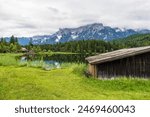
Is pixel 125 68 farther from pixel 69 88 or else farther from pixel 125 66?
pixel 69 88

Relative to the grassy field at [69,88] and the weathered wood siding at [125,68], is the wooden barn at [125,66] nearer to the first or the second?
the weathered wood siding at [125,68]

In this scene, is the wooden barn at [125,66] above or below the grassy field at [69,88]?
above

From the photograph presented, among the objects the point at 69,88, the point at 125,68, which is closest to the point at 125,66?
the point at 125,68

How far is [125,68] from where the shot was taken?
26.6 meters

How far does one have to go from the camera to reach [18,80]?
25.0 metres

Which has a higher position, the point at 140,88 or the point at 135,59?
the point at 135,59

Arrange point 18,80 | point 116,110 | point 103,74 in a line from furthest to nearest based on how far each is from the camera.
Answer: point 103,74, point 18,80, point 116,110

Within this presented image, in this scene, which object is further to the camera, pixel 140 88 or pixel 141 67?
pixel 141 67

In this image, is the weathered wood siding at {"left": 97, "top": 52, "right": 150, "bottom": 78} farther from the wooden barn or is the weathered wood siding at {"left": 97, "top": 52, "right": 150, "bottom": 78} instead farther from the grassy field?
the grassy field

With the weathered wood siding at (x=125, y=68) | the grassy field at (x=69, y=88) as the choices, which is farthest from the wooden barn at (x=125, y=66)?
the grassy field at (x=69, y=88)

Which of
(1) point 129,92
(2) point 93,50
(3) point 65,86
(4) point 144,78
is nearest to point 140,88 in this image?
(1) point 129,92

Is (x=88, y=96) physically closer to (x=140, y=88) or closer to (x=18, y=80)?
(x=140, y=88)

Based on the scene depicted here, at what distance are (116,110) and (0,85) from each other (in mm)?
11278

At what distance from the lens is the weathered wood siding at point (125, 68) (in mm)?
26531
